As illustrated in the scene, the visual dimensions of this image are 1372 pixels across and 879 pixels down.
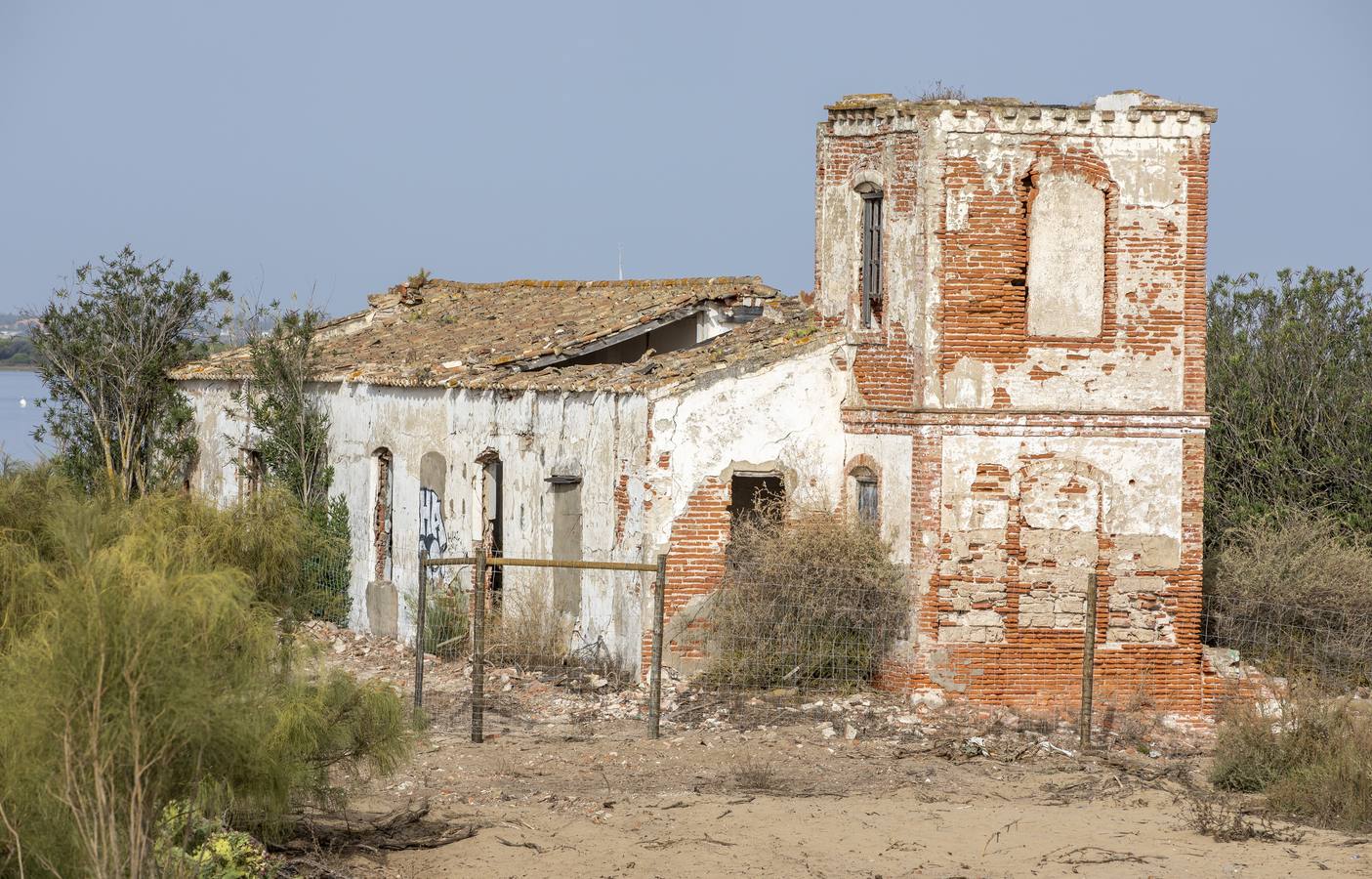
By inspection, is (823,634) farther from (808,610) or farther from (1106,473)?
(1106,473)

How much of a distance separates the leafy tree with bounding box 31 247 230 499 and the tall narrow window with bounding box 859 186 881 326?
13.0 metres

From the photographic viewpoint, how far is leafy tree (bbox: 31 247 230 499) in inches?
1080

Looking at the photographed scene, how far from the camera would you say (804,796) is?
1328 cm

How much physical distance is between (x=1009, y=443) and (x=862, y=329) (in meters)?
2.14

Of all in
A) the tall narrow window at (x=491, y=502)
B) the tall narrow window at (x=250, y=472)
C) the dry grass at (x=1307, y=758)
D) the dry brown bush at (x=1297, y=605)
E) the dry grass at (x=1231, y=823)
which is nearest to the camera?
the dry grass at (x=1231, y=823)

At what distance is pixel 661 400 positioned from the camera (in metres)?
18.0

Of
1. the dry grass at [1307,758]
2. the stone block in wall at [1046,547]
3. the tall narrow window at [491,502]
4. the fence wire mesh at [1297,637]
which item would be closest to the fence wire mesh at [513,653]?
the tall narrow window at [491,502]

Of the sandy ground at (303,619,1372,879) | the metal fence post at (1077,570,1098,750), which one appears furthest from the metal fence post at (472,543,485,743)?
the metal fence post at (1077,570,1098,750)

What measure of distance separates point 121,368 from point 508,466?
9727mm

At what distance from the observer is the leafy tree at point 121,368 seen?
2742 centimetres

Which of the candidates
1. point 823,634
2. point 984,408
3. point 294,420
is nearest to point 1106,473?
point 984,408

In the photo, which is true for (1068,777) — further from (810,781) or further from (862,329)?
(862,329)

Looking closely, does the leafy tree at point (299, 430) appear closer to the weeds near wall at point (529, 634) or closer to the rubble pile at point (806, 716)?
the weeds near wall at point (529, 634)

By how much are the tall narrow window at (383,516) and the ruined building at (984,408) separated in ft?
15.8
